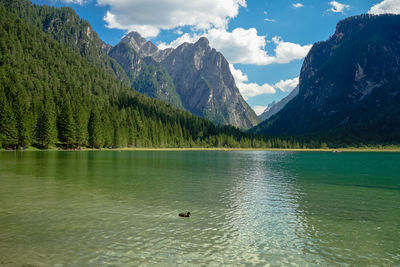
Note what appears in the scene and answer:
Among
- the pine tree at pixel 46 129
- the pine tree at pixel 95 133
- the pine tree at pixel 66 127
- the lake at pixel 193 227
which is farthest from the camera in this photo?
the pine tree at pixel 95 133

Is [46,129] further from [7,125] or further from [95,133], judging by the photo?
[95,133]

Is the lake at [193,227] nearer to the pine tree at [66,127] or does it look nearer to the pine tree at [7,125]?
the pine tree at [7,125]

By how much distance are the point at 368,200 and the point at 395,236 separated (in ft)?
51.6

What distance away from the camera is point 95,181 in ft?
155

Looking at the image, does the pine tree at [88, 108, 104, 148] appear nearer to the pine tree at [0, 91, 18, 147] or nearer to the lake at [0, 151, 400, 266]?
the pine tree at [0, 91, 18, 147]

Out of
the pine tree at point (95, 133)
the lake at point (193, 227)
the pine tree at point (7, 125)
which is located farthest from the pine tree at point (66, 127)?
the lake at point (193, 227)

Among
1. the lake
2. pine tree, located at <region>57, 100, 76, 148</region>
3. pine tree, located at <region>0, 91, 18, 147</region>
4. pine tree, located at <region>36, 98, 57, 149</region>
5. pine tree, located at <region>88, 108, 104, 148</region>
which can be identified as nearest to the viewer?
the lake

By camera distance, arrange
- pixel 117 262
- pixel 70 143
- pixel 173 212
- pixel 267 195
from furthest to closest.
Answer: pixel 70 143 → pixel 267 195 → pixel 173 212 → pixel 117 262

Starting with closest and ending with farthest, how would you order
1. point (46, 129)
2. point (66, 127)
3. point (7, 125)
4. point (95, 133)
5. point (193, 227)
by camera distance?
point (193, 227), point (7, 125), point (46, 129), point (66, 127), point (95, 133)

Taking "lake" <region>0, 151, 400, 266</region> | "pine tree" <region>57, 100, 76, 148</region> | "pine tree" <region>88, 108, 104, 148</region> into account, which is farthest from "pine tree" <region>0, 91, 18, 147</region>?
"lake" <region>0, 151, 400, 266</region>

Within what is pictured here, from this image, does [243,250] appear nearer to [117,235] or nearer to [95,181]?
[117,235]

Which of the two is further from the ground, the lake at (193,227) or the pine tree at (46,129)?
the pine tree at (46,129)

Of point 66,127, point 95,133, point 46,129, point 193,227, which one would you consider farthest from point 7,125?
point 193,227

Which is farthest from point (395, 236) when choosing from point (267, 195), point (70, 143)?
point (70, 143)
